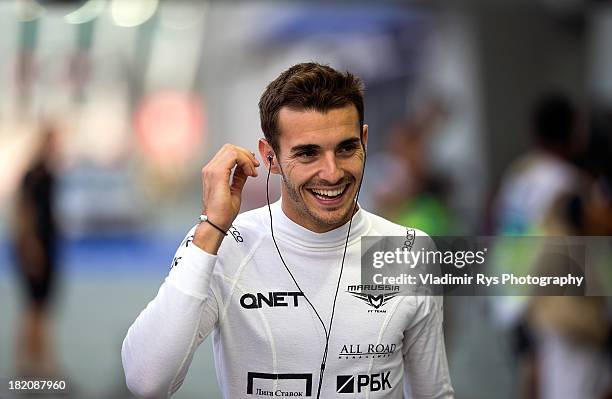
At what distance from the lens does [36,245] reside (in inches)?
243

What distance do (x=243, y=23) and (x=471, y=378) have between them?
470cm

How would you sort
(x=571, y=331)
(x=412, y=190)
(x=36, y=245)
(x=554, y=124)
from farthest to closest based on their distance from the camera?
(x=36, y=245)
(x=412, y=190)
(x=554, y=124)
(x=571, y=331)

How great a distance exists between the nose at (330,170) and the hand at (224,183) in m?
0.14

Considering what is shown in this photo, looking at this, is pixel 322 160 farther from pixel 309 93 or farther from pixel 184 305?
pixel 184 305

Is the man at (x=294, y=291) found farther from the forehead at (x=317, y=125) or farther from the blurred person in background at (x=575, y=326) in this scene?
the blurred person in background at (x=575, y=326)

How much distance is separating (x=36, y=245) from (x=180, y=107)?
2.35 metres

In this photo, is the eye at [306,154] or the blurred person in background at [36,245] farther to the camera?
the blurred person in background at [36,245]

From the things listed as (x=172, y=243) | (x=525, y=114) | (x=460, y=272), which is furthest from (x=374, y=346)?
(x=525, y=114)

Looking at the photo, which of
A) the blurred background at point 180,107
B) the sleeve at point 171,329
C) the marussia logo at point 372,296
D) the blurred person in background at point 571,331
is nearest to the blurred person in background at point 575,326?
the blurred person in background at point 571,331

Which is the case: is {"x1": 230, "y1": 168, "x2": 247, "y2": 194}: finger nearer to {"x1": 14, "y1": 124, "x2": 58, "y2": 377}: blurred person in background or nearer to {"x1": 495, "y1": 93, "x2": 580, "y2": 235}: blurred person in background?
{"x1": 495, "y1": 93, "x2": 580, "y2": 235}: blurred person in background

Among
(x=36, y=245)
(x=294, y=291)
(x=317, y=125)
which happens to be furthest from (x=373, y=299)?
(x=36, y=245)

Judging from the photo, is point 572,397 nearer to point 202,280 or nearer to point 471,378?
point 471,378

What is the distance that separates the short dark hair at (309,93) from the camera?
2.01 meters

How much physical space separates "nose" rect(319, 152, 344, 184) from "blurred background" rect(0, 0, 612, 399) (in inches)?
133
